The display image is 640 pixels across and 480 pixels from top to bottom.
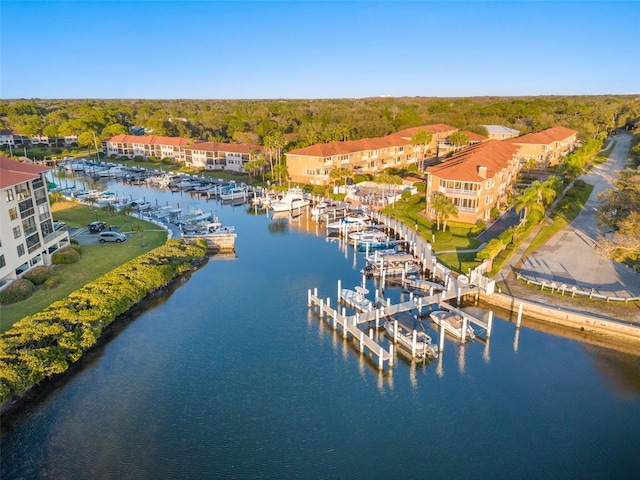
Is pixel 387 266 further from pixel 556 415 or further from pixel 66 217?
pixel 66 217

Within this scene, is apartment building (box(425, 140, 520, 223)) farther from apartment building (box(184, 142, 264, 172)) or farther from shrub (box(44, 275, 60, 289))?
apartment building (box(184, 142, 264, 172))

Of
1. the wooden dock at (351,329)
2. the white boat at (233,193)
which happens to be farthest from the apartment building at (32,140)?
the wooden dock at (351,329)

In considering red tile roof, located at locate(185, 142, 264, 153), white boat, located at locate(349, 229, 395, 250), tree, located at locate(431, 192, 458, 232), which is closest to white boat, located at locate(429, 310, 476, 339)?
white boat, located at locate(349, 229, 395, 250)

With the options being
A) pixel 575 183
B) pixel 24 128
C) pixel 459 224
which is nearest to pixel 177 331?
pixel 459 224

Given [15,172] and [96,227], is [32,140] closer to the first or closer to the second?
[96,227]

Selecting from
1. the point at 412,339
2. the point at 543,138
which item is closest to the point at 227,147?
the point at 543,138

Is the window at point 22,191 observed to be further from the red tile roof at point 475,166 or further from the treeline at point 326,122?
the treeline at point 326,122
